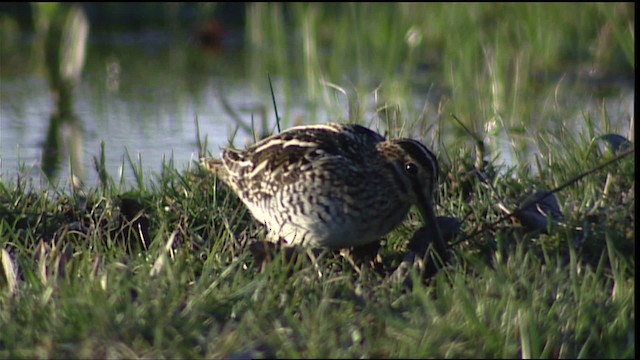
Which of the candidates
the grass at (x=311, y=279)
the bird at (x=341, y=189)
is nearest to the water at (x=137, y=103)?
the grass at (x=311, y=279)

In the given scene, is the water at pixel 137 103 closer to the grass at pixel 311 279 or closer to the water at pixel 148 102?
the water at pixel 148 102

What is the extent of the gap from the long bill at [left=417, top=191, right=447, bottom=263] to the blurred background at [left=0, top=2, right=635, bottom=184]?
2.19 metres

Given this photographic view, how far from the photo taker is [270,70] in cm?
1012

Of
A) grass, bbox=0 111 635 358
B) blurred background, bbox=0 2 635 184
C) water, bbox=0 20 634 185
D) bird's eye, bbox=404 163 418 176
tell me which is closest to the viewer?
grass, bbox=0 111 635 358

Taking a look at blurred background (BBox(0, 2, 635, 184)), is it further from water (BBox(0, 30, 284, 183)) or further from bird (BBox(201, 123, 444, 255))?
bird (BBox(201, 123, 444, 255))

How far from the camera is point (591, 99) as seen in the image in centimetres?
902

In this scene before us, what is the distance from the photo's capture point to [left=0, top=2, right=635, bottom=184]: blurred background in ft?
25.2

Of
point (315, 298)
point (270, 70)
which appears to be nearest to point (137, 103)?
point (270, 70)

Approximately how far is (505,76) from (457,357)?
5600 millimetres

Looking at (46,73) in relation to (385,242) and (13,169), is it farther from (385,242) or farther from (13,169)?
(385,242)

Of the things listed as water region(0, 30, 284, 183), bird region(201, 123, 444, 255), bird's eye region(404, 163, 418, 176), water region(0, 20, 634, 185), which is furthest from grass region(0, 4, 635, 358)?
water region(0, 30, 284, 183)

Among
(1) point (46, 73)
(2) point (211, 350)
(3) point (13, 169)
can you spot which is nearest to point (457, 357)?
(2) point (211, 350)

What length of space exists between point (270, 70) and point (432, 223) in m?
5.90

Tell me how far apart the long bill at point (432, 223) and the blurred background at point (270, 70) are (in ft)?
7.17
